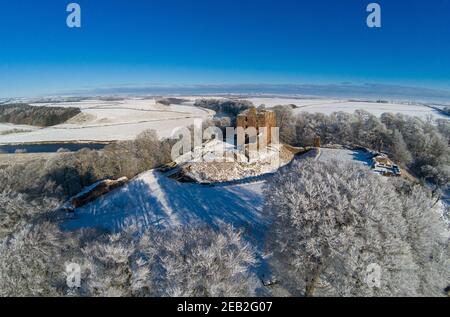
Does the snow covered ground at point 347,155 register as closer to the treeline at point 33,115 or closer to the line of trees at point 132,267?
the line of trees at point 132,267

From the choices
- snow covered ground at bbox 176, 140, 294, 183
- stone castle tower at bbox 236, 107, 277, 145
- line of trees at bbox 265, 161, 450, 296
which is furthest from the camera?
stone castle tower at bbox 236, 107, 277, 145

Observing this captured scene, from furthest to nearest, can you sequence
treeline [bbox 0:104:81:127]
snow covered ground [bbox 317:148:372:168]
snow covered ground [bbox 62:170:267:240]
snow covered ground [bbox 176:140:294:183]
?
treeline [bbox 0:104:81:127] < snow covered ground [bbox 317:148:372:168] < snow covered ground [bbox 176:140:294:183] < snow covered ground [bbox 62:170:267:240]

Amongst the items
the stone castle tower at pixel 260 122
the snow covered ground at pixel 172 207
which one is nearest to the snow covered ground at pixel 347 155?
the stone castle tower at pixel 260 122

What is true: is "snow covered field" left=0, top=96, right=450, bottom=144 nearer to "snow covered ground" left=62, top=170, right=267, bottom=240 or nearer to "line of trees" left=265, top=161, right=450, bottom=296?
"snow covered ground" left=62, top=170, right=267, bottom=240

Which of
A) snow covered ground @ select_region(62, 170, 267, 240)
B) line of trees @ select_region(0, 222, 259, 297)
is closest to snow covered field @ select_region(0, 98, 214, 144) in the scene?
snow covered ground @ select_region(62, 170, 267, 240)

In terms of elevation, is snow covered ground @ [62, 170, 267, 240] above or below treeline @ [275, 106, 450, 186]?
below

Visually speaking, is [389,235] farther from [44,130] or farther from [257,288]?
[44,130]
